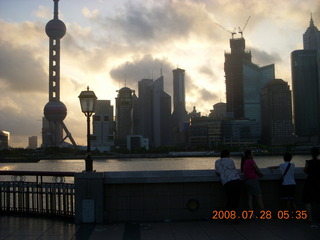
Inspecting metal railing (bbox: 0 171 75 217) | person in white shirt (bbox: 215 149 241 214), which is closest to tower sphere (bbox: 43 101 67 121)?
metal railing (bbox: 0 171 75 217)

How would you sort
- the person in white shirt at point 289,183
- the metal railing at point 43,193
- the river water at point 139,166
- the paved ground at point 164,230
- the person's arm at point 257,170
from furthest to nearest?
the river water at point 139,166 → the metal railing at point 43,193 → the person in white shirt at point 289,183 → the person's arm at point 257,170 → the paved ground at point 164,230

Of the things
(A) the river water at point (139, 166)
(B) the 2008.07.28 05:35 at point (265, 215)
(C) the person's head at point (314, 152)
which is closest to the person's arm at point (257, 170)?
(B) the 2008.07.28 05:35 at point (265, 215)

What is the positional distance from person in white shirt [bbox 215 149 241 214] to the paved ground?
22.9 inches

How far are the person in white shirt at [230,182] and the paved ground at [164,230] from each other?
1.91 ft

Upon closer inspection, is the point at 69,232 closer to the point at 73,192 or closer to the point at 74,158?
the point at 73,192

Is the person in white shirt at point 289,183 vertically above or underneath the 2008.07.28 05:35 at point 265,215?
above

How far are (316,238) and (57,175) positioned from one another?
731 centimetres

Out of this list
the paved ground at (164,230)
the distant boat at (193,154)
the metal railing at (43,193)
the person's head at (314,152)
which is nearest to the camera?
the paved ground at (164,230)

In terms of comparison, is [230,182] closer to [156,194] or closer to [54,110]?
[156,194]

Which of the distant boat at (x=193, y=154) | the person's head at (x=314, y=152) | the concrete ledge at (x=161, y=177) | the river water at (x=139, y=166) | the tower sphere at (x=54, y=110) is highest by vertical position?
the tower sphere at (x=54, y=110)

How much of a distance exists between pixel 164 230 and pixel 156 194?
142 centimetres

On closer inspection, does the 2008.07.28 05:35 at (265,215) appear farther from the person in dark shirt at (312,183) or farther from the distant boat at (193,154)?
the distant boat at (193,154)

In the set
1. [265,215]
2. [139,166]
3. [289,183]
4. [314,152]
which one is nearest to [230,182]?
[265,215]

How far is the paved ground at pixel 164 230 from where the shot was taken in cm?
1009
